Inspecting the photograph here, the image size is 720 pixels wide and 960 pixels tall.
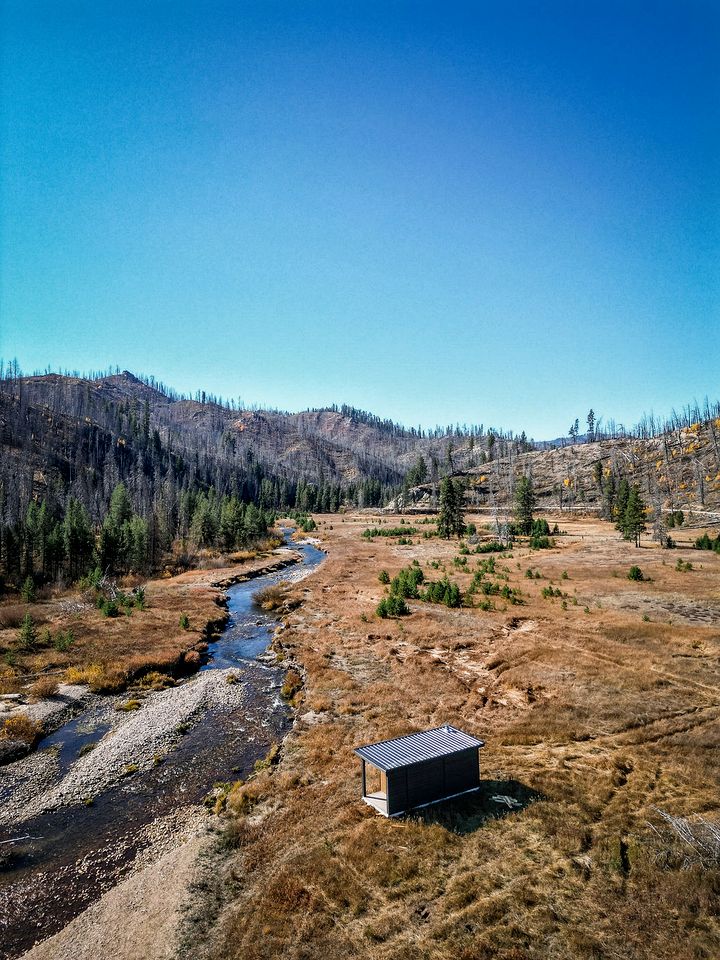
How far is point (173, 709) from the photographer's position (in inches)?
976

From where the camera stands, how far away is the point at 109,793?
709 inches

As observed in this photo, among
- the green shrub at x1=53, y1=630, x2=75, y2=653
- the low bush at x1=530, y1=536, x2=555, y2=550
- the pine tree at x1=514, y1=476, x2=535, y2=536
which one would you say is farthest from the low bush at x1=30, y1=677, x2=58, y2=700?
the pine tree at x1=514, y1=476, x2=535, y2=536

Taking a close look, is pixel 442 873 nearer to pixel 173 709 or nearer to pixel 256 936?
pixel 256 936

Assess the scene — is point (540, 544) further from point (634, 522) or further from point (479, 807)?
point (479, 807)

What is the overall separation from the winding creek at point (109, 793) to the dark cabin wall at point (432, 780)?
7258 mm

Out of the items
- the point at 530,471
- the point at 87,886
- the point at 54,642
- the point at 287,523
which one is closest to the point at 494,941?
the point at 87,886

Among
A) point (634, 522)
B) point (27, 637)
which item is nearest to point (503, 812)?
point (27, 637)

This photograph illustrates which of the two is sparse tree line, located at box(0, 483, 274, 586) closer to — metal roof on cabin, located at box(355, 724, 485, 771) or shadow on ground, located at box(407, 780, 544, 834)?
metal roof on cabin, located at box(355, 724, 485, 771)

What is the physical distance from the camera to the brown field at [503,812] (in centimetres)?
1079

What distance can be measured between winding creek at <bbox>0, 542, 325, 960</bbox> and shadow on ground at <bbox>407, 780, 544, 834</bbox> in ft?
26.9

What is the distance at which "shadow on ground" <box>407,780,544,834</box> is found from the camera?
14344 mm

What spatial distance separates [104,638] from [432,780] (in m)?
28.2

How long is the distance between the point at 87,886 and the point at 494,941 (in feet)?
36.2

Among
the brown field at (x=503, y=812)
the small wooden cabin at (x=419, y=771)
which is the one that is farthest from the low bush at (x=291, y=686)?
the small wooden cabin at (x=419, y=771)
